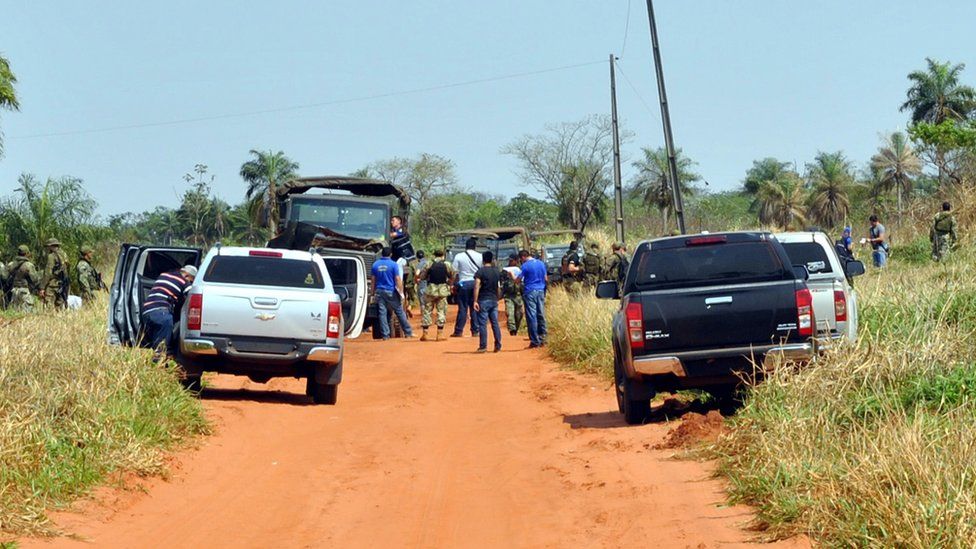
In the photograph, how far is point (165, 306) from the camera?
15312mm

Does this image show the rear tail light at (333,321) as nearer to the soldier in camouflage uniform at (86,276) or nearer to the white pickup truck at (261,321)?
the white pickup truck at (261,321)

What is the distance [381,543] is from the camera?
27.5 ft

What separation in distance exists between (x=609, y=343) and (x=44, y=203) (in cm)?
2160

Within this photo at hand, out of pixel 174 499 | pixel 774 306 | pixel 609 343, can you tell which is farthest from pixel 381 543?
pixel 609 343

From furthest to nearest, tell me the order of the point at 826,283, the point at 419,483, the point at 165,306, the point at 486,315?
the point at 486,315 < the point at 165,306 < the point at 826,283 < the point at 419,483

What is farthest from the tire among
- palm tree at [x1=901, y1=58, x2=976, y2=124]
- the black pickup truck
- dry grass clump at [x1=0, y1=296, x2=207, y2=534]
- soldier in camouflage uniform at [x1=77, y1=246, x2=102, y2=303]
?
palm tree at [x1=901, y1=58, x2=976, y2=124]

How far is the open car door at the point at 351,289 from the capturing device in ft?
65.4

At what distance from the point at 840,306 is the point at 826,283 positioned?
459 mm

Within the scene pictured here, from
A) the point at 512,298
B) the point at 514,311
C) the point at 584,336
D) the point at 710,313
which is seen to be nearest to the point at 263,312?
the point at 710,313

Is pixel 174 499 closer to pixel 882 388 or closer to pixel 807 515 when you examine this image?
pixel 807 515

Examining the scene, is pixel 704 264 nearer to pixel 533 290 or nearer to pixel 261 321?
pixel 261 321

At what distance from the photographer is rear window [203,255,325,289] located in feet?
50.0

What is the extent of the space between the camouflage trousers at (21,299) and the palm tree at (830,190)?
6158 cm

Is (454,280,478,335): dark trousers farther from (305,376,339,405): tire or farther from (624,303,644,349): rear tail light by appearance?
(624,303,644,349): rear tail light
